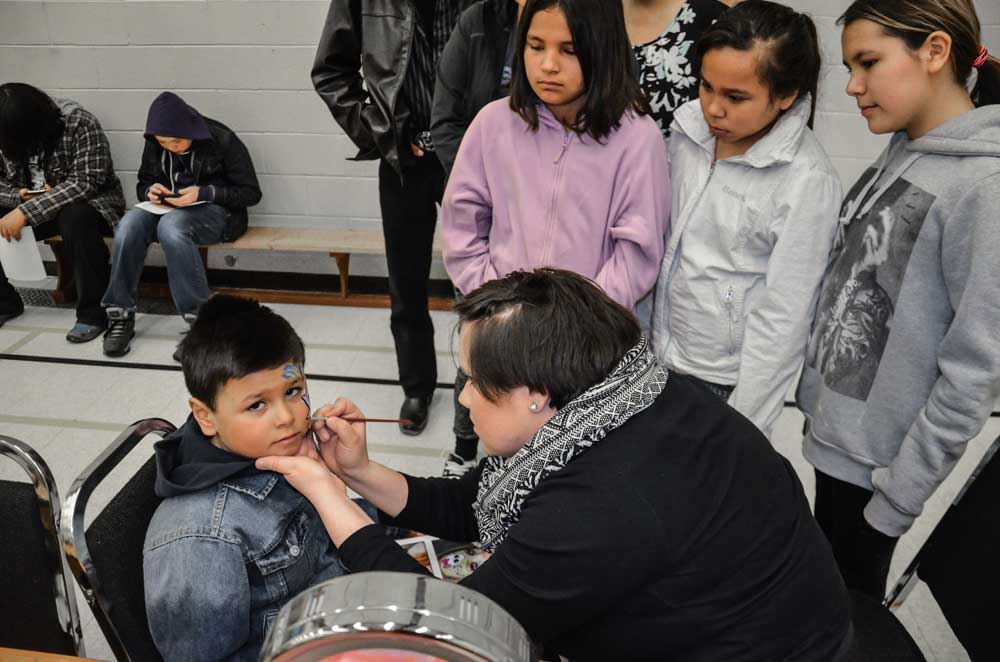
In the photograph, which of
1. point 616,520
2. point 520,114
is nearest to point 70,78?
point 520,114

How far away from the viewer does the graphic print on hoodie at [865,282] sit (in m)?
1.33

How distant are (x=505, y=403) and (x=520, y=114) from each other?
2.87 feet

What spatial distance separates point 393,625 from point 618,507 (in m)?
0.57

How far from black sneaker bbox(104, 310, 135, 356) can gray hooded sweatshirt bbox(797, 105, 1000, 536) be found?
2.83 m

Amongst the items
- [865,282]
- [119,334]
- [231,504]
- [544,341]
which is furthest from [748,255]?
[119,334]

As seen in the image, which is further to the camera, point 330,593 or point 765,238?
point 765,238

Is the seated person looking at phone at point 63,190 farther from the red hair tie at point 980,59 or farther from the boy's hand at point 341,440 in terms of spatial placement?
the red hair tie at point 980,59

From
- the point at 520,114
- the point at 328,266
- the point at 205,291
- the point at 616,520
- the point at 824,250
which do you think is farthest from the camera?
the point at 328,266

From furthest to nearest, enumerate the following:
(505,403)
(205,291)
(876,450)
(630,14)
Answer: (205,291) < (630,14) < (876,450) < (505,403)

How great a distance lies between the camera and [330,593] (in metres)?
0.44

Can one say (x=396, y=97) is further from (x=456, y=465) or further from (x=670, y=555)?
(x=670, y=555)

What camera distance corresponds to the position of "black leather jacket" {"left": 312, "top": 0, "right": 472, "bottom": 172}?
2.17 m

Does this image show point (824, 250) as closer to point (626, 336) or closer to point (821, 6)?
point (626, 336)

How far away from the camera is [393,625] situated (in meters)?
0.41
